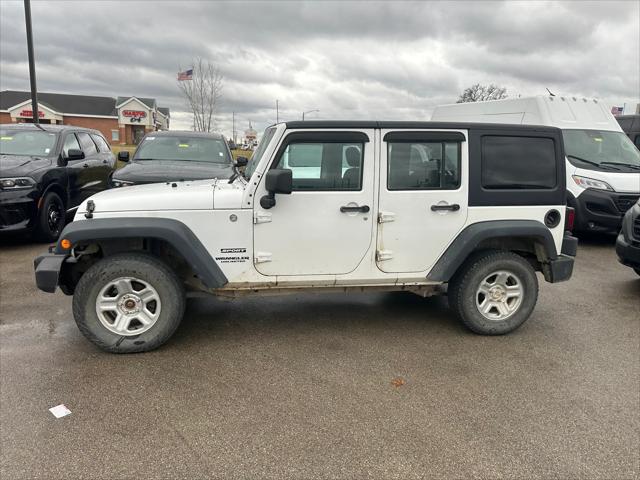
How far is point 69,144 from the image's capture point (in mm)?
8320

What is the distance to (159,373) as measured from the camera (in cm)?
349

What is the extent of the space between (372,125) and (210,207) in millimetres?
1463

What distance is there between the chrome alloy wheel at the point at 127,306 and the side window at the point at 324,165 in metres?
1.43

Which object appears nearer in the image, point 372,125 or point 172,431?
point 172,431

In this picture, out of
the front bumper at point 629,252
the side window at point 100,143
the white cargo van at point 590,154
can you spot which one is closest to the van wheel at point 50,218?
the side window at point 100,143

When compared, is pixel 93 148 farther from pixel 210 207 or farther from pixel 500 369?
pixel 500 369

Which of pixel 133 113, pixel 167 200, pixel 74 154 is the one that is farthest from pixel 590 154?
pixel 133 113

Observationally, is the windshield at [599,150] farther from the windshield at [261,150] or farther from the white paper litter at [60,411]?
the white paper litter at [60,411]

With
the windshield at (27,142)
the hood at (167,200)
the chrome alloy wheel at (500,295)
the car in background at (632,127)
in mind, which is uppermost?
the car in background at (632,127)

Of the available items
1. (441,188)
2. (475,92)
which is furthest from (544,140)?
(475,92)

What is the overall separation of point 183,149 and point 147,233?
5.06 metres

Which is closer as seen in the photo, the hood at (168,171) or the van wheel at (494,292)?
the van wheel at (494,292)

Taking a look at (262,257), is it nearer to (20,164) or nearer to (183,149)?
(183,149)

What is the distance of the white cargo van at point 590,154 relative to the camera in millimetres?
8055
